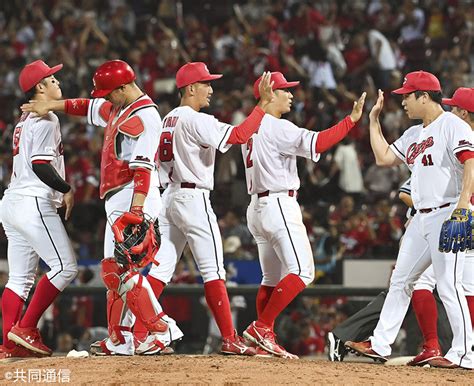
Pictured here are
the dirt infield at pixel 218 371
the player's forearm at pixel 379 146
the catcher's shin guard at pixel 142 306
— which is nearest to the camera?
the dirt infield at pixel 218 371

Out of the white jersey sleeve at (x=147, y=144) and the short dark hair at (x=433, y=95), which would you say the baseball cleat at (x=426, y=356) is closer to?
the short dark hair at (x=433, y=95)

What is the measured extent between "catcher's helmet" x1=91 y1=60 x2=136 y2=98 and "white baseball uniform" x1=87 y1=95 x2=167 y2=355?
0.16m

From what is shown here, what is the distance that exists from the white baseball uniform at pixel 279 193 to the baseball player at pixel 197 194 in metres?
0.38

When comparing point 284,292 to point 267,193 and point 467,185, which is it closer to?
point 267,193

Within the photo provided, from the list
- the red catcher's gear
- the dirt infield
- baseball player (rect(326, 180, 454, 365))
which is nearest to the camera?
the dirt infield

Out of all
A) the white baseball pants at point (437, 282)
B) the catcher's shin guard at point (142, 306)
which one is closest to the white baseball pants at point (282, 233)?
the white baseball pants at point (437, 282)

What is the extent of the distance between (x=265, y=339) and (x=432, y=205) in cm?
153

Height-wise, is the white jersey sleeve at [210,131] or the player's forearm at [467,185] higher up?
the white jersey sleeve at [210,131]

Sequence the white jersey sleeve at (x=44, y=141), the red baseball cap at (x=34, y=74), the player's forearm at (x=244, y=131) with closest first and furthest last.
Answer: the player's forearm at (x=244, y=131), the white jersey sleeve at (x=44, y=141), the red baseball cap at (x=34, y=74)

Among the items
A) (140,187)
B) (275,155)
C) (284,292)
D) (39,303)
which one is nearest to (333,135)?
(275,155)

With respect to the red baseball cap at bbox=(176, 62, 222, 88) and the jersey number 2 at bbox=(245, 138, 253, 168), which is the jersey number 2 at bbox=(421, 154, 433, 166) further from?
the red baseball cap at bbox=(176, 62, 222, 88)

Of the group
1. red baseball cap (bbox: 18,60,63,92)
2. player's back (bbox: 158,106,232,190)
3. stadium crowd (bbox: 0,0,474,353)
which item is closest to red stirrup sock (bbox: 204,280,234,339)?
player's back (bbox: 158,106,232,190)

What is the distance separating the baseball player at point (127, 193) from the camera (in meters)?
Answer: 6.50

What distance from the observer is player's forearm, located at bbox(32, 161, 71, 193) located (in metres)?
7.02
